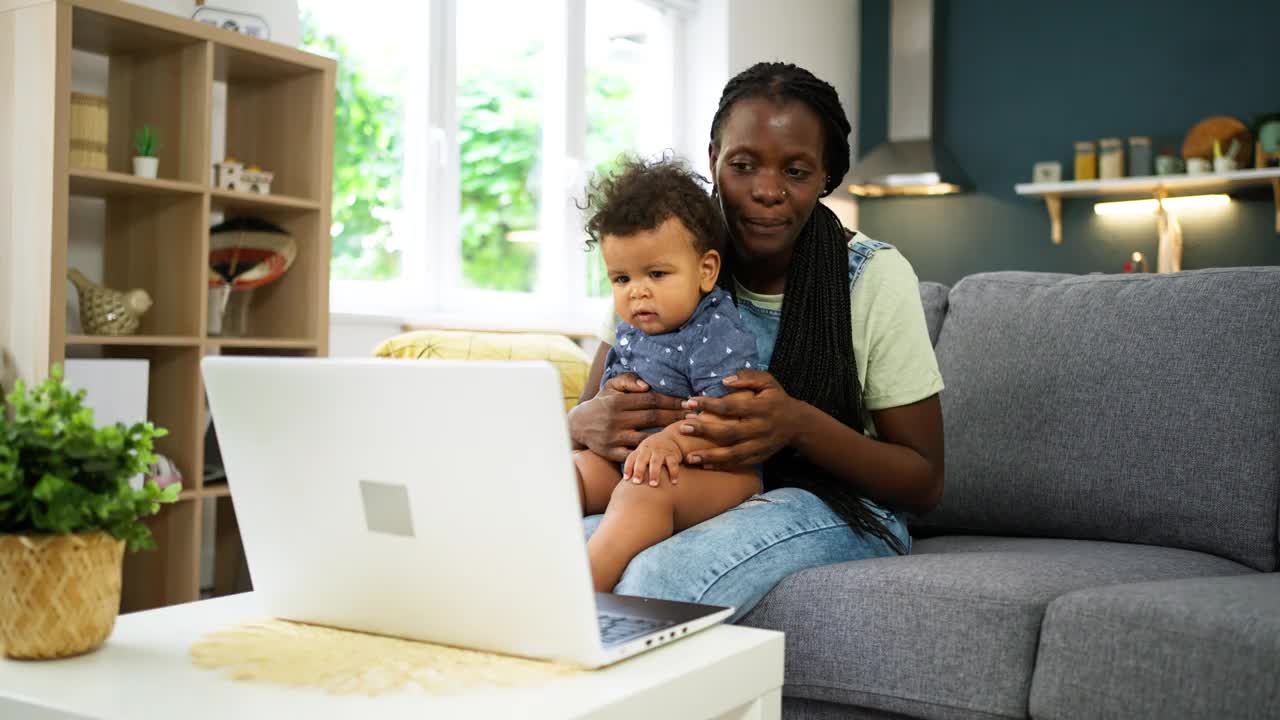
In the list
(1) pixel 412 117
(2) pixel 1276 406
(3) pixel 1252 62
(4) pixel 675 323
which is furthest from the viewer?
(3) pixel 1252 62

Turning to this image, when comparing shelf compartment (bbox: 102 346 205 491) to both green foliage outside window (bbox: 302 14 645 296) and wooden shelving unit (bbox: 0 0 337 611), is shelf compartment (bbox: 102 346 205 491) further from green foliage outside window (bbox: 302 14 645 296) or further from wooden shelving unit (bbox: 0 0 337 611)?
green foliage outside window (bbox: 302 14 645 296)

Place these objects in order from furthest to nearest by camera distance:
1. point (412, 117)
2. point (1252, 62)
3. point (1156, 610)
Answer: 1. point (1252, 62)
2. point (412, 117)
3. point (1156, 610)

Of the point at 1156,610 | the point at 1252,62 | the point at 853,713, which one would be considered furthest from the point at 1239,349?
the point at 1252,62

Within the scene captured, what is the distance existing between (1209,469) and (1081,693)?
1.95 ft

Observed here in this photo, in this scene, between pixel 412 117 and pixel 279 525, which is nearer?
pixel 279 525

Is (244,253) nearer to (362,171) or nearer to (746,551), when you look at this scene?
(362,171)

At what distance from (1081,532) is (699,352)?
0.70 metres

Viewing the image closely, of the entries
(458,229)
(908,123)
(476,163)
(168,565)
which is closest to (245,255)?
(168,565)

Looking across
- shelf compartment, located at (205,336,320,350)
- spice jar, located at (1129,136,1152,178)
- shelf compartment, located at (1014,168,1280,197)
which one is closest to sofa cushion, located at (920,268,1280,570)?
shelf compartment, located at (205,336,320,350)

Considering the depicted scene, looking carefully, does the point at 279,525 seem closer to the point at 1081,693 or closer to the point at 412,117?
the point at 1081,693

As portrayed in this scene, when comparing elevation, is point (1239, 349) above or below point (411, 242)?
below

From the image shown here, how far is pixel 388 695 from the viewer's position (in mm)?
833

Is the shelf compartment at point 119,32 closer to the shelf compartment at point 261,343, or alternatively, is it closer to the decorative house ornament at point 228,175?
the decorative house ornament at point 228,175

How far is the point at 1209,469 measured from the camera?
1.67 m
